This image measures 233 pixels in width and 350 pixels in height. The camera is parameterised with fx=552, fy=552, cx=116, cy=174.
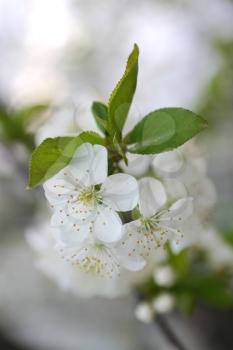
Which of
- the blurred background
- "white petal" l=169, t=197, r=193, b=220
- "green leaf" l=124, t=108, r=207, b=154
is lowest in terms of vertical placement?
the blurred background

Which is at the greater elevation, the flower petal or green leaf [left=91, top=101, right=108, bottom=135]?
green leaf [left=91, top=101, right=108, bottom=135]

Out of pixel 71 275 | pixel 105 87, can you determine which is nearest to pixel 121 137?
pixel 71 275

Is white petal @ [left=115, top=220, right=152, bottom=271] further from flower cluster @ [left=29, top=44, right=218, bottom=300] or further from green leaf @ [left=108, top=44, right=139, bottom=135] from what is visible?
green leaf @ [left=108, top=44, right=139, bottom=135]

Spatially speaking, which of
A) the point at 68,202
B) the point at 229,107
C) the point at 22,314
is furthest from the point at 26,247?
the point at 68,202

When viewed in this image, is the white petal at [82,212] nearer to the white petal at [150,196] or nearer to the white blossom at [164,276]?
the white petal at [150,196]

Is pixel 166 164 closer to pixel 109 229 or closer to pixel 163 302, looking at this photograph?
pixel 109 229

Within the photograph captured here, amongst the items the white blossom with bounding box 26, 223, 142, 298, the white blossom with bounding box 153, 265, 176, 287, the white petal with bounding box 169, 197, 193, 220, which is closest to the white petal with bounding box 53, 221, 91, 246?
the white petal with bounding box 169, 197, 193, 220

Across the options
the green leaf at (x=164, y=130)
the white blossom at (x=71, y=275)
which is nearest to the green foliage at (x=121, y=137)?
the green leaf at (x=164, y=130)

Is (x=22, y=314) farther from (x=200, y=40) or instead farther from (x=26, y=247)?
(x=200, y=40)
